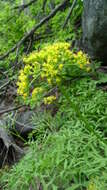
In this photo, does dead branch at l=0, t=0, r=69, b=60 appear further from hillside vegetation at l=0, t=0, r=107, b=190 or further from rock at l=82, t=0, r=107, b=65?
rock at l=82, t=0, r=107, b=65

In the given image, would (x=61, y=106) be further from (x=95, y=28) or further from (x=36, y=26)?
(x=36, y=26)

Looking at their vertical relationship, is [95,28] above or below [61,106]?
above

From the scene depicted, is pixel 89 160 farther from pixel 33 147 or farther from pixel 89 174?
pixel 33 147

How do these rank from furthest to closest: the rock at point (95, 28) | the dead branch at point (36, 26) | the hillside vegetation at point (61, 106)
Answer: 1. the dead branch at point (36, 26)
2. the rock at point (95, 28)
3. the hillside vegetation at point (61, 106)

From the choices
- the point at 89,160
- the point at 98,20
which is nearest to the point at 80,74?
the point at 98,20

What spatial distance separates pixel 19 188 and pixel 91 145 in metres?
0.91

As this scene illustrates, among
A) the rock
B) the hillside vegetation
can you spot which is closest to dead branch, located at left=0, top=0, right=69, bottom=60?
the hillside vegetation

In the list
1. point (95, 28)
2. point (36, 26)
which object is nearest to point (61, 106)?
point (95, 28)

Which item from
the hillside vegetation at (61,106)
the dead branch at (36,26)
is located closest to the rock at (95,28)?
the hillside vegetation at (61,106)

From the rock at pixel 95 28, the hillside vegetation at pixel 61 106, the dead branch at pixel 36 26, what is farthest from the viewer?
the dead branch at pixel 36 26

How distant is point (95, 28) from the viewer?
379 centimetres

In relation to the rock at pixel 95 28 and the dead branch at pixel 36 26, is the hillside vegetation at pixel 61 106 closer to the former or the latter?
the dead branch at pixel 36 26

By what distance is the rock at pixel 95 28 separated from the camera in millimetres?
3650

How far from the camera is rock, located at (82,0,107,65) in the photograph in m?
3.65
